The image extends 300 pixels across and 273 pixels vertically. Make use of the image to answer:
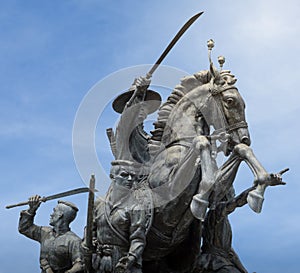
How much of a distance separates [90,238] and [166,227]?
1237 mm

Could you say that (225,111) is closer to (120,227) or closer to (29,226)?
(120,227)

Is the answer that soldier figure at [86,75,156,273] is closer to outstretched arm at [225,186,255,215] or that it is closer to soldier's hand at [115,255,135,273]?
soldier's hand at [115,255,135,273]

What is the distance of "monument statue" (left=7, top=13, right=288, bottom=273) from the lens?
981cm

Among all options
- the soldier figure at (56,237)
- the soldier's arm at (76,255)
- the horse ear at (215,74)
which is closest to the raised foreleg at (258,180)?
the horse ear at (215,74)

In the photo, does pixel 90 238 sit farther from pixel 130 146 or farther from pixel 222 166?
pixel 222 166

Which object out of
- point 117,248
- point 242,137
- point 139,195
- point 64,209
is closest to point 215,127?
point 242,137

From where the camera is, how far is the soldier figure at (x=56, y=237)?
12.0 meters

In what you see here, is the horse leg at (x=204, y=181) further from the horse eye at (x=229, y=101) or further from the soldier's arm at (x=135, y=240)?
the soldier's arm at (x=135, y=240)

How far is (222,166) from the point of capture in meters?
9.88

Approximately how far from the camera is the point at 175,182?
10094 mm

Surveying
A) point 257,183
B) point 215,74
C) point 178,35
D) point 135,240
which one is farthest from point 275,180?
point 178,35

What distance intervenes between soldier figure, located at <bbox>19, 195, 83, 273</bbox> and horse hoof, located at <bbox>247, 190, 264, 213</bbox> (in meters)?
3.38

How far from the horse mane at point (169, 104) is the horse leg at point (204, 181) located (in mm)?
1341

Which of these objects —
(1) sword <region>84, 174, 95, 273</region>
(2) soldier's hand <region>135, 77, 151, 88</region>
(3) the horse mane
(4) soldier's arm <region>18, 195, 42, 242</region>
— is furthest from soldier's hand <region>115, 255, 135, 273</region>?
(4) soldier's arm <region>18, 195, 42, 242</region>
